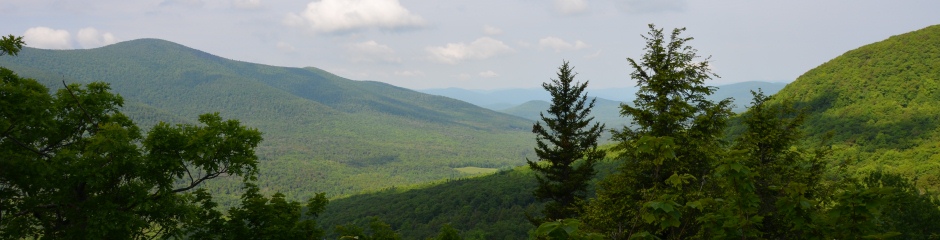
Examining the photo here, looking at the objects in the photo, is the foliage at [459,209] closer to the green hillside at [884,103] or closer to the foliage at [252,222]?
the green hillside at [884,103]

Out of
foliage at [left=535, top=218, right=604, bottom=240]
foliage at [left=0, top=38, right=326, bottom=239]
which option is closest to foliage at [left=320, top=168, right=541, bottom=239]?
foliage at [left=0, top=38, right=326, bottom=239]

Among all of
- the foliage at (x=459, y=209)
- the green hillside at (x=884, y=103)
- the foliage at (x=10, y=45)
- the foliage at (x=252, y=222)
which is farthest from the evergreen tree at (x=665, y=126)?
the foliage at (x=459, y=209)

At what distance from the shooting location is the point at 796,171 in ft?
51.2

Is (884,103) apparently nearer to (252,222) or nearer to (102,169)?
(252,222)

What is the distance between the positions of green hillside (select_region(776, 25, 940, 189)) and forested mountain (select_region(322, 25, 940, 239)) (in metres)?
0.10

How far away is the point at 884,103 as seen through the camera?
225ft

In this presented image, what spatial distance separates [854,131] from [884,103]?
11.5m

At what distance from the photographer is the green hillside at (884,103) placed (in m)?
49.9

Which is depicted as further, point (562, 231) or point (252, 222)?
point (252, 222)

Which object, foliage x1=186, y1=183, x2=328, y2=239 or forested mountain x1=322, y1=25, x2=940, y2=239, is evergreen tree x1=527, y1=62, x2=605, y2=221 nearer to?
foliage x1=186, y1=183, x2=328, y2=239

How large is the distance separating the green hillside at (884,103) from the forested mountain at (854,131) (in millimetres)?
100

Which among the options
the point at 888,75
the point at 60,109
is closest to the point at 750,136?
the point at 60,109

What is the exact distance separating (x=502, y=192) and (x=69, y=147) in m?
83.0

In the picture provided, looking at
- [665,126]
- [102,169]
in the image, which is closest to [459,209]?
[665,126]
